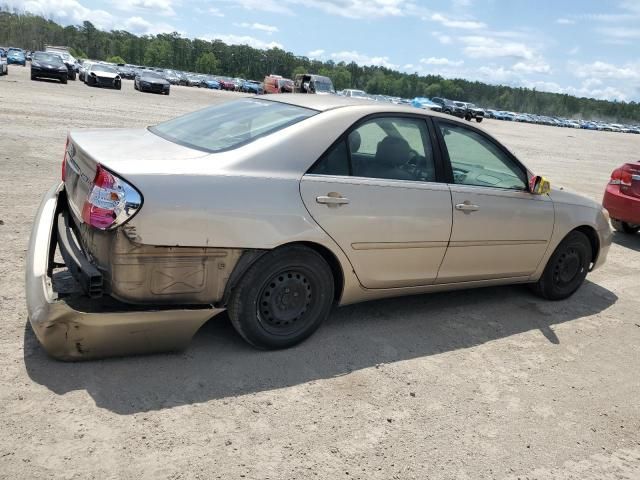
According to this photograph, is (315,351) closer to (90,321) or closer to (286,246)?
(286,246)

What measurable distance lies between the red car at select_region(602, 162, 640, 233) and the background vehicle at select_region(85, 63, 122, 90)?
1255 inches

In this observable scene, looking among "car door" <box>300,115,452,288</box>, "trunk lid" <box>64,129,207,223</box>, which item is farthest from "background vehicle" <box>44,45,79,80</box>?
"car door" <box>300,115,452,288</box>

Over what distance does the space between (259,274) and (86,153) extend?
1.26 meters

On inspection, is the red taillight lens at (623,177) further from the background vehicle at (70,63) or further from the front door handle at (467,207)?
the background vehicle at (70,63)

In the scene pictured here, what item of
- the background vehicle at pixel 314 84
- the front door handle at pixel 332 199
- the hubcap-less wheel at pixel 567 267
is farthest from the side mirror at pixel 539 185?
the background vehicle at pixel 314 84

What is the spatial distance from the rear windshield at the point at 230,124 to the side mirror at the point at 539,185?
205 cm

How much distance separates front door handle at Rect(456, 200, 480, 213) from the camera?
4.26m

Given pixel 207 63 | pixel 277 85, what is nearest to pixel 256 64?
pixel 207 63

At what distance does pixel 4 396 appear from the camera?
Answer: 2.88m

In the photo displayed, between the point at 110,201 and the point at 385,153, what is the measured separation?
195 centimetres

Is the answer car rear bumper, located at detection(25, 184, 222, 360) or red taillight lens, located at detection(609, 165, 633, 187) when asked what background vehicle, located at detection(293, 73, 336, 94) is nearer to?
red taillight lens, located at detection(609, 165, 633, 187)

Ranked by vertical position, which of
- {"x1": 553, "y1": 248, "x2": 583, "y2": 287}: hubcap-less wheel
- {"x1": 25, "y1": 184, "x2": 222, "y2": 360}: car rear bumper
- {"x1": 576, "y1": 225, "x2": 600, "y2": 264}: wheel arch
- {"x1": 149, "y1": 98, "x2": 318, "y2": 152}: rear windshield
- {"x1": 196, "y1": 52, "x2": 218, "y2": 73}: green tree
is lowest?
{"x1": 25, "y1": 184, "x2": 222, "y2": 360}: car rear bumper

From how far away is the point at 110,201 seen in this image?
3.03 metres

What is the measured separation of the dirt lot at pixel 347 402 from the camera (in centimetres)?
269
